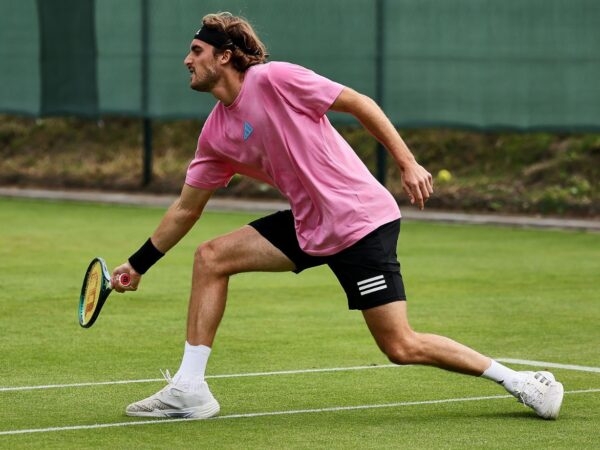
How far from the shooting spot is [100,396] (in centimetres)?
771

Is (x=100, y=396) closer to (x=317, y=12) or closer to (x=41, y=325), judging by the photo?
(x=41, y=325)

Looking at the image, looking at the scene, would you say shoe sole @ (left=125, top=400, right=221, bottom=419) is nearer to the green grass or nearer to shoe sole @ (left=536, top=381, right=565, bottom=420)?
the green grass

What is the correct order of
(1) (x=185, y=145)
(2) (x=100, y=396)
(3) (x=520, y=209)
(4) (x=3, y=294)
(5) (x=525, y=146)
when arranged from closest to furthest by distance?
(2) (x=100, y=396) → (4) (x=3, y=294) → (3) (x=520, y=209) → (5) (x=525, y=146) → (1) (x=185, y=145)

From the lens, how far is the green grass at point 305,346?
688cm

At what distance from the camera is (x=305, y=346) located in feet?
30.3

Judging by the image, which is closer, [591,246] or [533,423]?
[533,423]

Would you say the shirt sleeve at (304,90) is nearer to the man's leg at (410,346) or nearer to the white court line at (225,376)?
the man's leg at (410,346)

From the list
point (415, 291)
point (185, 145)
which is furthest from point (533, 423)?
point (185, 145)

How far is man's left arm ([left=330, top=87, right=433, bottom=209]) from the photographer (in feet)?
22.2

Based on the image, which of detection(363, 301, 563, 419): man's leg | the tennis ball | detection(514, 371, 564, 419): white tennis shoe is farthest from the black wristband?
the tennis ball

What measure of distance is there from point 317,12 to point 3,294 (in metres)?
7.90

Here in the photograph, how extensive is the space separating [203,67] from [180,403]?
1.46 metres

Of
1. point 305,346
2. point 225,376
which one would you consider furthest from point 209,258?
point 305,346

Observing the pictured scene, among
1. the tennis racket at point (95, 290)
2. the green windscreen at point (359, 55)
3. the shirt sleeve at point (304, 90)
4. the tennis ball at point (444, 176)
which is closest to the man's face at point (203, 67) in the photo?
the shirt sleeve at point (304, 90)
